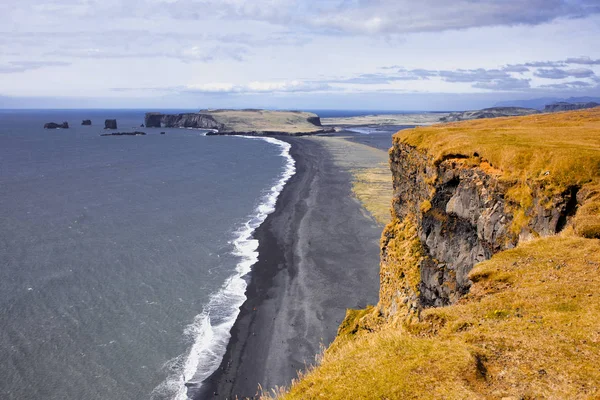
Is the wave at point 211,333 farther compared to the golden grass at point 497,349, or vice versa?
the wave at point 211,333

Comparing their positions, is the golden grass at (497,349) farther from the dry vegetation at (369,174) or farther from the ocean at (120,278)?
the dry vegetation at (369,174)

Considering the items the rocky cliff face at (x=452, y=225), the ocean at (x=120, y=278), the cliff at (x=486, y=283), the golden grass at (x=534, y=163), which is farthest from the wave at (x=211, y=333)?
the golden grass at (x=534, y=163)

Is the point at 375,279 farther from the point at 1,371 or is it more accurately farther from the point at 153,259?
the point at 1,371

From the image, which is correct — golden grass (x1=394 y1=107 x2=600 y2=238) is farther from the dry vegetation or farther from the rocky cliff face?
the dry vegetation

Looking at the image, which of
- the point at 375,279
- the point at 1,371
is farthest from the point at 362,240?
the point at 1,371

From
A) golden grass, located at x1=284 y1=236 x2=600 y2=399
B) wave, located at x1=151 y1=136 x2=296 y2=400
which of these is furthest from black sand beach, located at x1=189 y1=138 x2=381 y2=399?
golden grass, located at x1=284 y1=236 x2=600 y2=399

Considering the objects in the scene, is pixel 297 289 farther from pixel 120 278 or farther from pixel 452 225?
pixel 452 225
